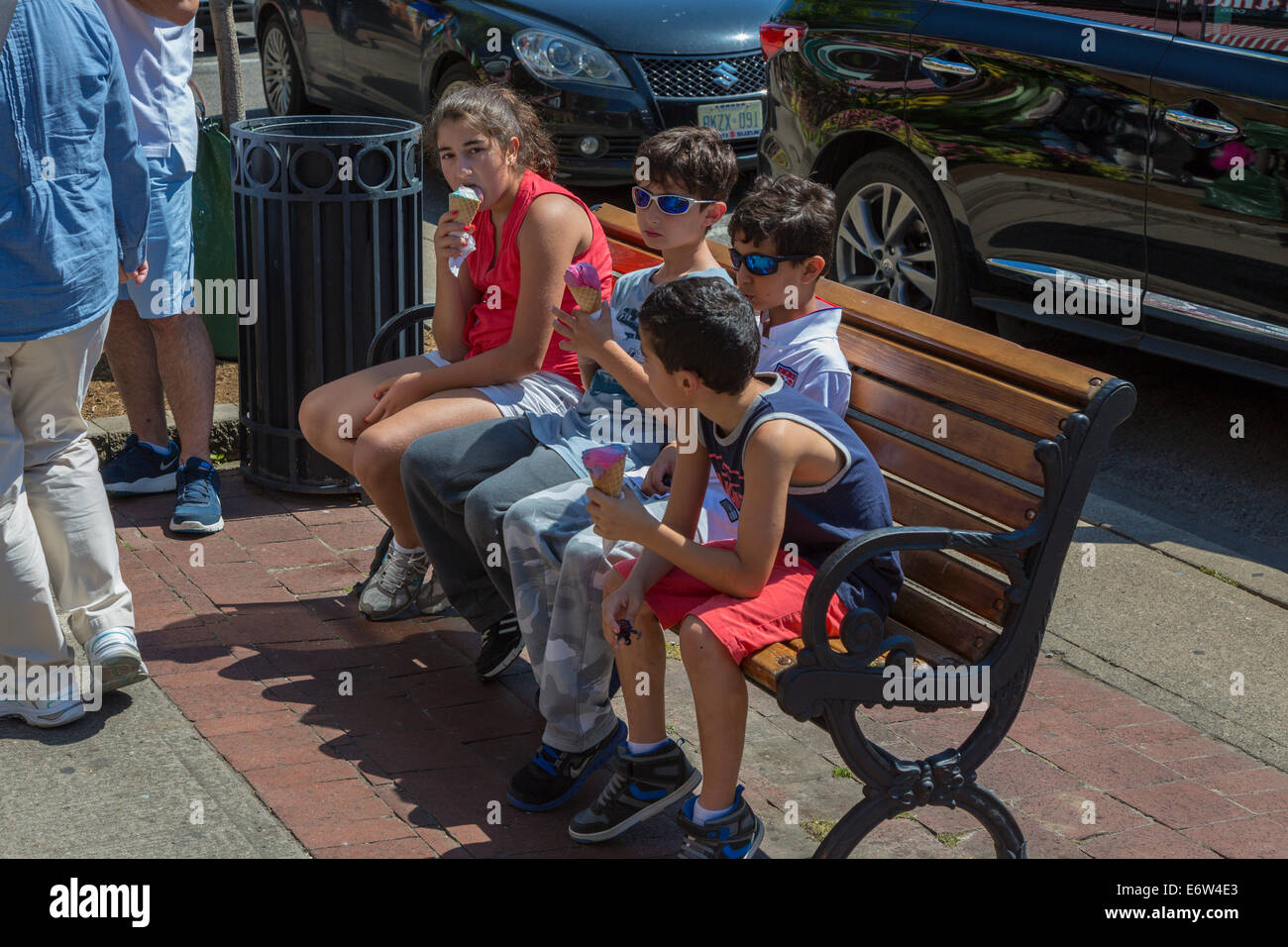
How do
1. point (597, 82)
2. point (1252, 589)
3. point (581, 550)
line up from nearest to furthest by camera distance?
point (581, 550) < point (1252, 589) < point (597, 82)

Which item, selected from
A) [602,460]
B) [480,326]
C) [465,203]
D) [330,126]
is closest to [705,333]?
[602,460]

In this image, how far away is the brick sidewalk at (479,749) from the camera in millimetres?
3352

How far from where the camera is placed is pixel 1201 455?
18.7ft

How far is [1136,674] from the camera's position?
162 inches

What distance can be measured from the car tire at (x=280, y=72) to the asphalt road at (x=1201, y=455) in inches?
251

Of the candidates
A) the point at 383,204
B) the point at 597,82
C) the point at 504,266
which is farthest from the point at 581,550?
the point at 597,82

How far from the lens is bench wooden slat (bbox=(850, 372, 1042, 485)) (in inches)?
120

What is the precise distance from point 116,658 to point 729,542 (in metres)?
1.52

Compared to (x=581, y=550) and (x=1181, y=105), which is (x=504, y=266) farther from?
(x=1181, y=105)

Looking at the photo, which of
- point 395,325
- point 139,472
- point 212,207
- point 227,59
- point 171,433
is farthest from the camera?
point 227,59

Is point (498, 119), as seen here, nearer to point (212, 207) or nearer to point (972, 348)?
point (972, 348)

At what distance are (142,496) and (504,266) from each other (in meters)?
1.75

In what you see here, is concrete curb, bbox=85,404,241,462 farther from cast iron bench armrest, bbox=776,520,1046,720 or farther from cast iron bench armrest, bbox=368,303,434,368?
cast iron bench armrest, bbox=776,520,1046,720

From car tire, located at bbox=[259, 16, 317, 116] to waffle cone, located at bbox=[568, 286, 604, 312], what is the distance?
25.9 ft
